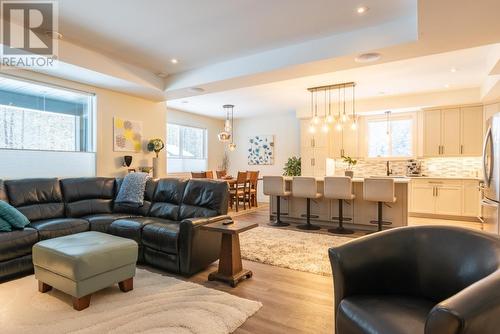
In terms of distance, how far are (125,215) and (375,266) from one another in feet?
11.1

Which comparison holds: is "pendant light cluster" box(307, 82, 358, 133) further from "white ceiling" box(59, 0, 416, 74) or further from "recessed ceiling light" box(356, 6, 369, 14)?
"recessed ceiling light" box(356, 6, 369, 14)

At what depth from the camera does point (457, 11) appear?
242cm

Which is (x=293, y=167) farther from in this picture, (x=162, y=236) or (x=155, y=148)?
(x=162, y=236)

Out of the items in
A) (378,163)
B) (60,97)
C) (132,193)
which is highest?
(60,97)

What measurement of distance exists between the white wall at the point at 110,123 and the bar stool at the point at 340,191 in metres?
3.35

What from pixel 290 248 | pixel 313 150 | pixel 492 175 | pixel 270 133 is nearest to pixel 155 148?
pixel 290 248

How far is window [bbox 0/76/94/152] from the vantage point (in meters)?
3.82

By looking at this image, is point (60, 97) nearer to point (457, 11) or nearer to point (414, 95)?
point (457, 11)

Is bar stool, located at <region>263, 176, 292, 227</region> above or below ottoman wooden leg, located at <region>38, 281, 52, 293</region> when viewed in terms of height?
above

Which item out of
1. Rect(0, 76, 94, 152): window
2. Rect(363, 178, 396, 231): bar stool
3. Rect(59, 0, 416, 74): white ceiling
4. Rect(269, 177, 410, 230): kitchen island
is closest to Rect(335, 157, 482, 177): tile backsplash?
Rect(269, 177, 410, 230): kitchen island

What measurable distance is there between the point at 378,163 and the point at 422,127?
1268 millimetres

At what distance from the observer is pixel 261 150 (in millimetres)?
8953

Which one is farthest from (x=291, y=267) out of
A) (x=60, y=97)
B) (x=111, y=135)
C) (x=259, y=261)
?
(x=60, y=97)

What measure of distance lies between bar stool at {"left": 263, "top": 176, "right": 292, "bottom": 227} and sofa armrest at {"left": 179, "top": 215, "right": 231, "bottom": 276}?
2.40 m
